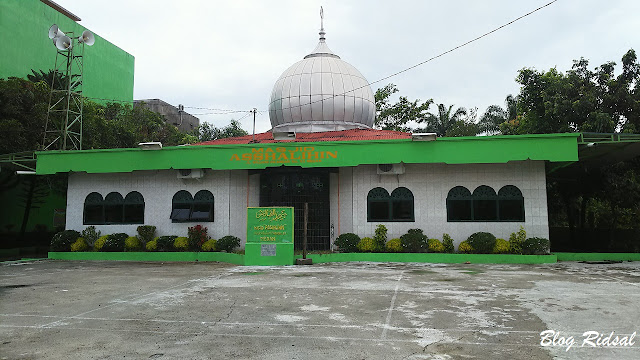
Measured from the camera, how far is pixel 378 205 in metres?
18.0

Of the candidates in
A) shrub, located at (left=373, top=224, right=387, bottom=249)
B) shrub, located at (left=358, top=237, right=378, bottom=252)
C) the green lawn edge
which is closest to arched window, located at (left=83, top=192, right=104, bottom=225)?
the green lawn edge

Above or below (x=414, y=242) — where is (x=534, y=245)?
below

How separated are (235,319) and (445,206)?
1206cm

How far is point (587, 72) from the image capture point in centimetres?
2278

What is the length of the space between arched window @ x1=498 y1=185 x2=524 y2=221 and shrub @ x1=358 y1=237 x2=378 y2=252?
5059 mm

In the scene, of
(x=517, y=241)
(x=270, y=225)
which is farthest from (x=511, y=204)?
(x=270, y=225)

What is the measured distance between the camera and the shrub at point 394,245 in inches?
653

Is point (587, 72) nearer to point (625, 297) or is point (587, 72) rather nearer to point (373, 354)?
point (625, 297)

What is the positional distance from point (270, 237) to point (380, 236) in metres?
4.41

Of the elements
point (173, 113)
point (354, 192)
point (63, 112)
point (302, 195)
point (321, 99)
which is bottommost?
point (302, 195)

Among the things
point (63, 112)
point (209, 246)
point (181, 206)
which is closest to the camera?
point (209, 246)

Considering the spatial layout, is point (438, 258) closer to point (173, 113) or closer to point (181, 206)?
point (181, 206)

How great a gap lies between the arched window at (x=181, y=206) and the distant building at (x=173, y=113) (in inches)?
1655

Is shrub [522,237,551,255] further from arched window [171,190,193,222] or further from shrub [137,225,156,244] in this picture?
shrub [137,225,156,244]
